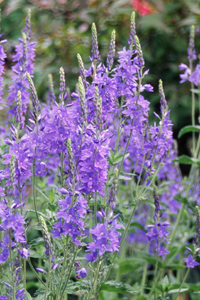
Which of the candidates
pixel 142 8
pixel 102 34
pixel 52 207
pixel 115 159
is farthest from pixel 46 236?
pixel 142 8

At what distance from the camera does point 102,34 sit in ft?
22.4

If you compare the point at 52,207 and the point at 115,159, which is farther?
the point at 115,159

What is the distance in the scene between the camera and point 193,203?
15.3ft

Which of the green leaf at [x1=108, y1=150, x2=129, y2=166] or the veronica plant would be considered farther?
the green leaf at [x1=108, y1=150, x2=129, y2=166]

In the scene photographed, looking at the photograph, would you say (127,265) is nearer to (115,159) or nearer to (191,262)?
(191,262)

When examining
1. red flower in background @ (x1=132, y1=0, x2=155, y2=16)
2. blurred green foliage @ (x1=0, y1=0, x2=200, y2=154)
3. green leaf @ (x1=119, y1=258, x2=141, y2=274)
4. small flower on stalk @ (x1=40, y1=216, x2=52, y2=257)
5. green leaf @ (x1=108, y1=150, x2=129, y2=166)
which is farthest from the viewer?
red flower in background @ (x1=132, y1=0, x2=155, y2=16)

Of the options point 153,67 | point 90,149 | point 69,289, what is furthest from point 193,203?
point 153,67

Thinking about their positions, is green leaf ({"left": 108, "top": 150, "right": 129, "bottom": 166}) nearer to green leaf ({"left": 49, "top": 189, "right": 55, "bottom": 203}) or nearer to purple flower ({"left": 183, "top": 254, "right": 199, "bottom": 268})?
green leaf ({"left": 49, "top": 189, "right": 55, "bottom": 203})

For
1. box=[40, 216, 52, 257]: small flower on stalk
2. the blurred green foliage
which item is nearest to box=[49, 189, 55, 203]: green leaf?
box=[40, 216, 52, 257]: small flower on stalk

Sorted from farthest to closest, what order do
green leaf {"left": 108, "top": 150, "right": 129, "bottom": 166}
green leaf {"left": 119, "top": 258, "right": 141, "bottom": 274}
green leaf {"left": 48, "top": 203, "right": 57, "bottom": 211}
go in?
green leaf {"left": 119, "top": 258, "right": 141, "bottom": 274} → green leaf {"left": 108, "top": 150, "right": 129, "bottom": 166} → green leaf {"left": 48, "top": 203, "right": 57, "bottom": 211}

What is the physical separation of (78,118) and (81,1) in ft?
14.0

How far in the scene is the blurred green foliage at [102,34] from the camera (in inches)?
260

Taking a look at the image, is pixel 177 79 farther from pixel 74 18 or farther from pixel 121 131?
pixel 121 131

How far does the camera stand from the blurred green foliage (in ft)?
21.6
